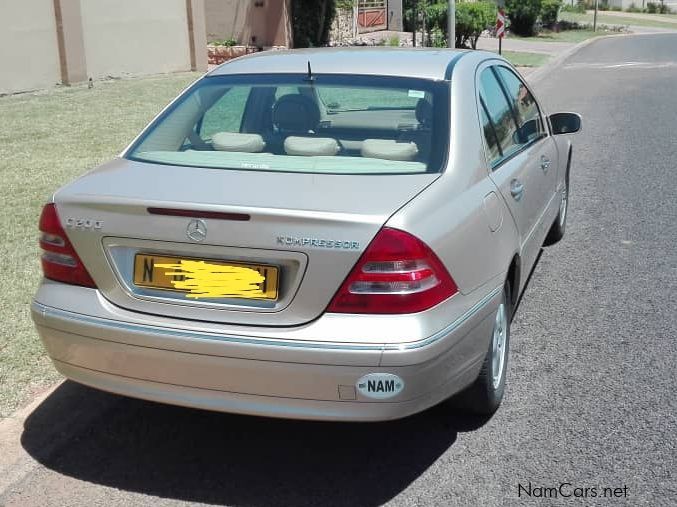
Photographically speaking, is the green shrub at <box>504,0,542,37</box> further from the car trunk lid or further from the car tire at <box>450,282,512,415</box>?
the car trunk lid

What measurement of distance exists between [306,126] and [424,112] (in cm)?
61

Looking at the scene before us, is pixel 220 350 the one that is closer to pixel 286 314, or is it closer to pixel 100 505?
pixel 286 314

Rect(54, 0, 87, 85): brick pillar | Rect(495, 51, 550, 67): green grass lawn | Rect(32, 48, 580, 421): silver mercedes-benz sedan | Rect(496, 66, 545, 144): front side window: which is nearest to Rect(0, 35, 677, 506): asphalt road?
Rect(32, 48, 580, 421): silver mercedes-benz sedan

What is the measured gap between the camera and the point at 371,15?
35.1m

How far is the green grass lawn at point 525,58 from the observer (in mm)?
26331

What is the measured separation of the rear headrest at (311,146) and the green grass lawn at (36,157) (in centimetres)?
165

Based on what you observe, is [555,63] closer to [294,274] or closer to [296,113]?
[296,113]

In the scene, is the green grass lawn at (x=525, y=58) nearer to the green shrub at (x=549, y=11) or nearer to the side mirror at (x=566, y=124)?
the green shrub at (x=549, y=11)

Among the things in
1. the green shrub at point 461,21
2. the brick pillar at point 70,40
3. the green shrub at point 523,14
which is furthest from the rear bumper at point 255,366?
the green shrub at point 523,14

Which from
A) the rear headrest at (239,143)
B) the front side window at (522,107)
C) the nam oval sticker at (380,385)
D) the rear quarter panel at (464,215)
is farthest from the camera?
the front side window at (522,107)

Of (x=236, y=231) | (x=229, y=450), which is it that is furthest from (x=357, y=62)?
(x=229, y=450)

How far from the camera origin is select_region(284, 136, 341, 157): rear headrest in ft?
12.7

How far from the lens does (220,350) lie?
123 inches

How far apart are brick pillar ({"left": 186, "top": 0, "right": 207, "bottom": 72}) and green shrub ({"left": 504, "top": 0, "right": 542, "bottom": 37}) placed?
25.1 m
